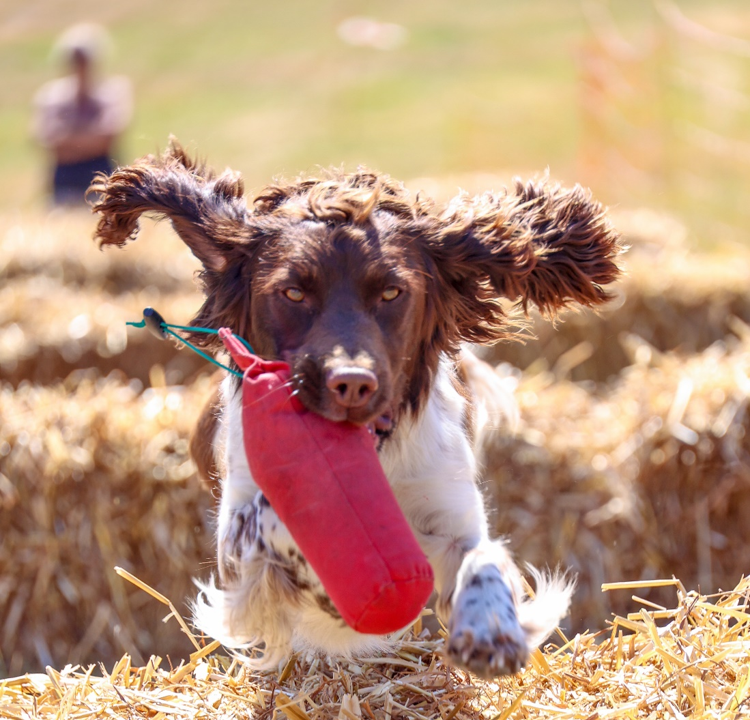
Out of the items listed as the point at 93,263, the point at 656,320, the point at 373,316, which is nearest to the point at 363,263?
the point at 373,316

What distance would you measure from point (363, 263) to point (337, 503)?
23.8 inches

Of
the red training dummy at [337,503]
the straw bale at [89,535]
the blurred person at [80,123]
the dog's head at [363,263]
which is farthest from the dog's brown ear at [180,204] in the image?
the blurred person at [80,123]

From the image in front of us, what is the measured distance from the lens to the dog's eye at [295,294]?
8.02ft

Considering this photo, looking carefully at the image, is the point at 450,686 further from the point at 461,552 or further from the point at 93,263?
the point at 93,263

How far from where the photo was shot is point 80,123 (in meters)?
9.88

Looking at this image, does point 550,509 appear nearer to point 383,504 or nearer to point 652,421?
point 652,421

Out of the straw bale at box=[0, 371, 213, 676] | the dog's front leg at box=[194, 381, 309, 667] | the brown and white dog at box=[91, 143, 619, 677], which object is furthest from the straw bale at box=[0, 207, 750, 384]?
the dog's front leg at box=[194, 381, 309, 667]

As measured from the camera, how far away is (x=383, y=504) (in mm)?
2221

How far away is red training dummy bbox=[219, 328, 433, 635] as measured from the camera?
2.15 m

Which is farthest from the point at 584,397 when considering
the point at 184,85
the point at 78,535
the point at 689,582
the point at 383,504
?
the point at 184,85

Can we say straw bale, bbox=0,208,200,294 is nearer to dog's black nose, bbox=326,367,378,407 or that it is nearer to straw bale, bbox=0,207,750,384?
straw bale, bbox=0,207,750,384

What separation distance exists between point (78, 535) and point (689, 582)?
2546 mm

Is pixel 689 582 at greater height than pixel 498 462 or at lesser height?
lesser

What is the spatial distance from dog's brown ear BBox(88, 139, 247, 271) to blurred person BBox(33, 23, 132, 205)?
23.4ft
